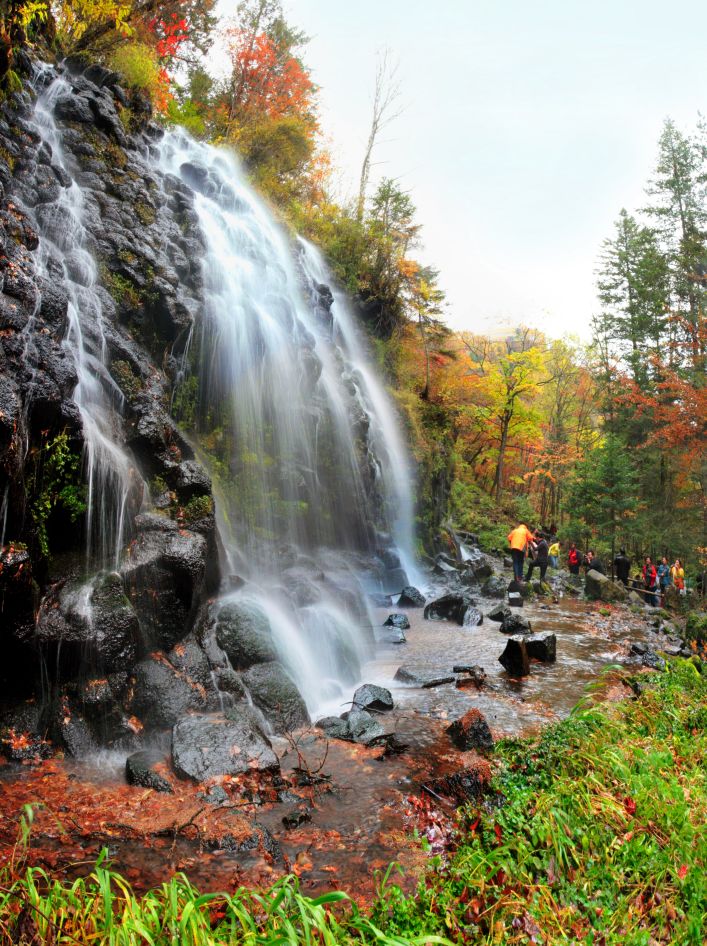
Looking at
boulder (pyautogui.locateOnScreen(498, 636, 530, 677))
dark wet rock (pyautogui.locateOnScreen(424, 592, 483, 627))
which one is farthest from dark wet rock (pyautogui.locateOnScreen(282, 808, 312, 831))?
dark wet rock (pyautogui.locateOnScreen(424, 592, 483, 627))

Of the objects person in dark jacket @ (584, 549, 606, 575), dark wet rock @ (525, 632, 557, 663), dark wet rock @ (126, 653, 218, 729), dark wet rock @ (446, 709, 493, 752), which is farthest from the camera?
person in dark jacket @ (584, 549, 606, 575)

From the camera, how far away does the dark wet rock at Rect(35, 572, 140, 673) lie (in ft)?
18.0

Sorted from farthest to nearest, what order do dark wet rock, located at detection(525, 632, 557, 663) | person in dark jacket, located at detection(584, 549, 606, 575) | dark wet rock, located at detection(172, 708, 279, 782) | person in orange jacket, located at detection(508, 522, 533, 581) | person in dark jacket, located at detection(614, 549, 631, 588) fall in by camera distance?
person in dark jacket, located at detection(584, 549, 606, 575), person in dark jacket, located at detection(614, 549, 631, 588), person in orange jacket, located at detection(508, 522, 533, 581), dark wet rock, located at detection(525, 632, 557, 663), dark wet rock, located at detection(172, 708, 279, 782)

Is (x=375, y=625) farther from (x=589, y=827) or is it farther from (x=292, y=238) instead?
(x=292, y=238)

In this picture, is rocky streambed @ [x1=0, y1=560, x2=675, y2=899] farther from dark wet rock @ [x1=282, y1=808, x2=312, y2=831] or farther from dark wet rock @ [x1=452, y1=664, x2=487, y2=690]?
dark wet rock @ [x1=452, y1=664, x2=487, y2=690]

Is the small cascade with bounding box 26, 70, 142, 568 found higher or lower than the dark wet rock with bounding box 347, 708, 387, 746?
higher

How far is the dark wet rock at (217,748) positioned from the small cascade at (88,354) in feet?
6.88

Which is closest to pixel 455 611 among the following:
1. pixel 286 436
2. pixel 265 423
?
pixel 286 436

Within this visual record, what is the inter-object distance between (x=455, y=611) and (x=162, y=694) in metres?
8.16

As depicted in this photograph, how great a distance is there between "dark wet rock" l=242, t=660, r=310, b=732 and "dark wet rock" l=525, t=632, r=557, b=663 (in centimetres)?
462

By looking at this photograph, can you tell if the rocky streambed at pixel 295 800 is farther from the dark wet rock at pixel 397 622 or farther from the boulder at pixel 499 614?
the boulder at pixel 499 614

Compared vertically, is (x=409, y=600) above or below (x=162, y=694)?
below

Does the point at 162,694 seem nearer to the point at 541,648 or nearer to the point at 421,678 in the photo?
the point at 421,678

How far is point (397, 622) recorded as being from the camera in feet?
39.1
